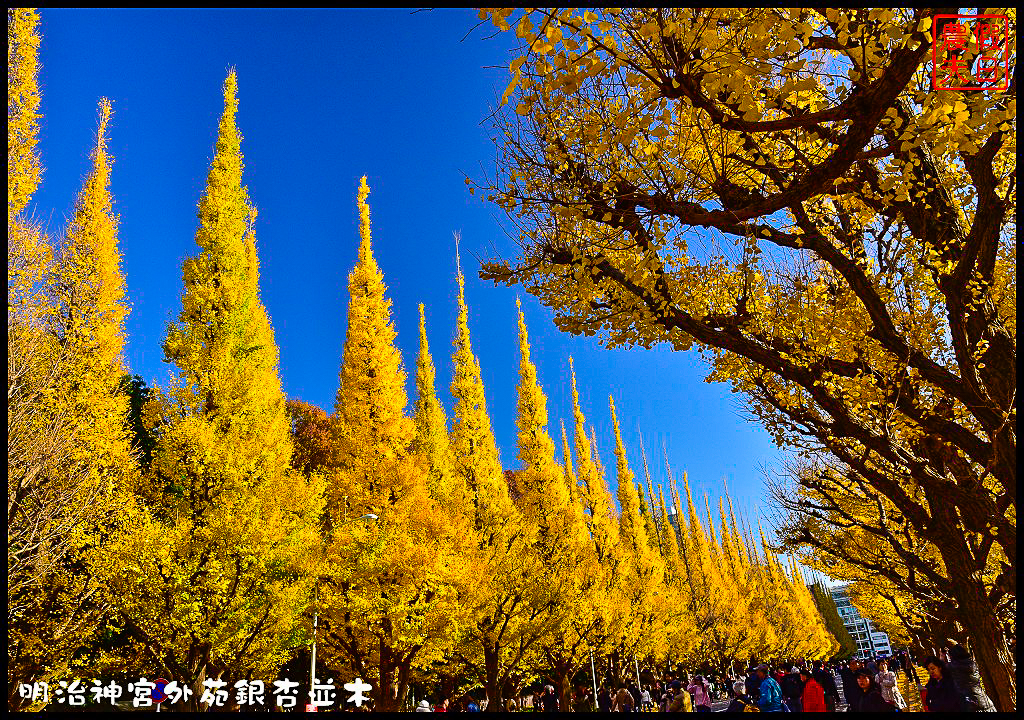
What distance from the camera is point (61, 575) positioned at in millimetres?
10273

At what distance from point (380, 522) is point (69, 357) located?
6959mm

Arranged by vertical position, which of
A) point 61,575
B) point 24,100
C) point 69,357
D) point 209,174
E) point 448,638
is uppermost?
point 209,174

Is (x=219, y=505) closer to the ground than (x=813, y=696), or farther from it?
farther from it

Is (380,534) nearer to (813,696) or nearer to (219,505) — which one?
(219,505)

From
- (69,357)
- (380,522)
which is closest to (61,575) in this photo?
(69,357)

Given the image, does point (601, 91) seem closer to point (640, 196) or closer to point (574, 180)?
point (574, 180)

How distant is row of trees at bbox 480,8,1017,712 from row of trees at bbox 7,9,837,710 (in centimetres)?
827

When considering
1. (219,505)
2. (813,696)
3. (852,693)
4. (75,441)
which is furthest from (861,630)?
(75,441)

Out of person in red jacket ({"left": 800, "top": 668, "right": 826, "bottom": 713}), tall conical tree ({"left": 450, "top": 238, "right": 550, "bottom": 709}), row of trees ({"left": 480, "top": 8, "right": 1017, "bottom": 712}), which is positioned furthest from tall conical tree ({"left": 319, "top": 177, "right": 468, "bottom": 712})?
row of trees ({"left": 480, "top": 8, "right": 1017, "bottom": 712})

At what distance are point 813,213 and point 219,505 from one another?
10.4 meters

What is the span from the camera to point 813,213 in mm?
5371

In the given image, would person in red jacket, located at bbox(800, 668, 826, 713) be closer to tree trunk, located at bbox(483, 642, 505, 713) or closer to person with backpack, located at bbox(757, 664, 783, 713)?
person with backpack, located at bbox(757, 664, 783, 713)

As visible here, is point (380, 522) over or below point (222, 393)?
below

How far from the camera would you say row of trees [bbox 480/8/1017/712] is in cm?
280
